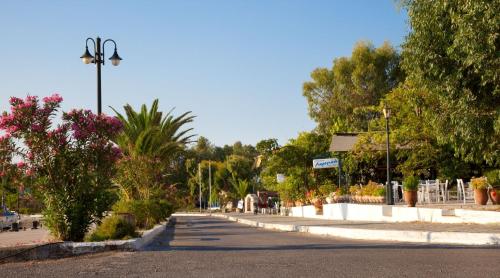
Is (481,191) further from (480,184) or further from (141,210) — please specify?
(141,210)

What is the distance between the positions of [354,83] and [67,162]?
4983 cm

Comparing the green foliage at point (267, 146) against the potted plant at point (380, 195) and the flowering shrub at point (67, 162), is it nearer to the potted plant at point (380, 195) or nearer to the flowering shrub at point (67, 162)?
the potted plant at point (380, 195)

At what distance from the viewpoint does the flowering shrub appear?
13.4 m

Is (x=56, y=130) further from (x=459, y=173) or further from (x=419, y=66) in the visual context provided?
(x=459, y=173)

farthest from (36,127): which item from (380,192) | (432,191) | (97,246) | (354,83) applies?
(354,83)

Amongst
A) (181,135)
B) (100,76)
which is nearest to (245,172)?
(181,135)

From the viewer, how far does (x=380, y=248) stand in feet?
41.0

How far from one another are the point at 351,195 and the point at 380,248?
17.9 meters

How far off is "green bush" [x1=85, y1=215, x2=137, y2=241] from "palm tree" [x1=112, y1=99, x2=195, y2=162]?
11.7m

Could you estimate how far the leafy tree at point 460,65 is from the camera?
14.7m

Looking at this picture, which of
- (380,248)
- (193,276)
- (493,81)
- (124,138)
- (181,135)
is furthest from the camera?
(181,135)

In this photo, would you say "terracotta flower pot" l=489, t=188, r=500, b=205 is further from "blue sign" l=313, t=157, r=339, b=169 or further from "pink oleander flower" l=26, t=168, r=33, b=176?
"pink oleander flower" l=26, t=168, r=33, b=176

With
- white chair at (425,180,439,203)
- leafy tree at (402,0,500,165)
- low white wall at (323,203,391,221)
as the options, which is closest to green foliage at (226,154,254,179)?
low white wall at (323,203,391,221)

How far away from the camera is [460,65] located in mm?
16344
